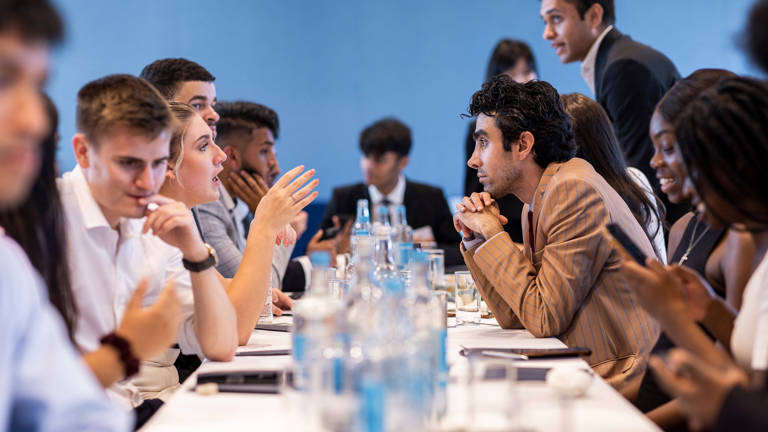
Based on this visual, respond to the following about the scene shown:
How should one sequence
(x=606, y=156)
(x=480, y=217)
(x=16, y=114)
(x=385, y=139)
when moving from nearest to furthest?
(x=16, y=114) → (x=480, y=217) → (x=606, y=156) → (x=385, y=139)

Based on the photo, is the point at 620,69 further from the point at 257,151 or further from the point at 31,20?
the point at 31,20

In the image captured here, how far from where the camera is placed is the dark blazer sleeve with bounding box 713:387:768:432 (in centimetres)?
106

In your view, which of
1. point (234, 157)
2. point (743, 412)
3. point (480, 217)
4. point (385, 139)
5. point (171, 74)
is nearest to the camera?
point (743, 412)

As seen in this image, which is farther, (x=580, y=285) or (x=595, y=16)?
(x=595, y=16)

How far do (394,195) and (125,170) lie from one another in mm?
3302

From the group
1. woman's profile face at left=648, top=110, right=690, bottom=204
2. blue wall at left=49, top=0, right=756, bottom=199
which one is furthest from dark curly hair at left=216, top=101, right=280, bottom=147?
blue wall at left=49, top=0, right=756, bottom=199

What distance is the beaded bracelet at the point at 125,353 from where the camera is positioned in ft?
4.27

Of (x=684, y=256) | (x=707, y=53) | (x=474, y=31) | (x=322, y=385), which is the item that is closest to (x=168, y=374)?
(x=322, y=385)

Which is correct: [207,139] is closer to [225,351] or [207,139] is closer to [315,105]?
[225,351]

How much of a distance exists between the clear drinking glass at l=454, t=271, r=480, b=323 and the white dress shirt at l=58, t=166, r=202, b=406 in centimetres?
89

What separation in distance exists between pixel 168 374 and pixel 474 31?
5.11 m

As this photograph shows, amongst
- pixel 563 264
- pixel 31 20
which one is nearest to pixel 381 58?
pixel 563 264

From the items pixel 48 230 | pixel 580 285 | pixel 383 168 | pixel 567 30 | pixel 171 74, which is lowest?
pixel 580 285

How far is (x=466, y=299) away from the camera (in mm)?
2490
